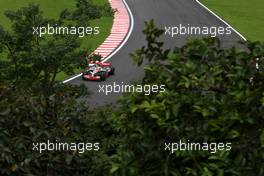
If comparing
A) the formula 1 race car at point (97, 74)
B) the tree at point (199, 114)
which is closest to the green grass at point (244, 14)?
the formula 1 race car at point (97, 74)

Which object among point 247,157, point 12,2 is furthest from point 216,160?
point 12,2

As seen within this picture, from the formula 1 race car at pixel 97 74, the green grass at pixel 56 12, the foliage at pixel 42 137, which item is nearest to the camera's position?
the foliage at pixel 42 137

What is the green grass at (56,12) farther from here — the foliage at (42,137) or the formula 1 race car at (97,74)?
the foliage at (42,137)

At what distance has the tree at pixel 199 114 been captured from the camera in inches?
208

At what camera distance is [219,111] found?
17.7 ft

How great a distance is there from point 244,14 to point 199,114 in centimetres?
4430

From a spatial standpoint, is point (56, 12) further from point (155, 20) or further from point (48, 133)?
point (48, 133)

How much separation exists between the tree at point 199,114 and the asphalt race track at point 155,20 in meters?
19.5

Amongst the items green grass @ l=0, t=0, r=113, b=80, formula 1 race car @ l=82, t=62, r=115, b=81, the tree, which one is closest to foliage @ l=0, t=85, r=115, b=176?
the tree

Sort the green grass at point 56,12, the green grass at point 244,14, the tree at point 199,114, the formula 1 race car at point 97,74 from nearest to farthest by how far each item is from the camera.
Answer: the tree at point 199,114 → the formula 1 race car at point 97,74 → the green grass at point 56,12 → the green grass at point 244,14

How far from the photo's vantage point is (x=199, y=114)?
18.0 feet

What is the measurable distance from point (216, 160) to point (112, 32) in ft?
115

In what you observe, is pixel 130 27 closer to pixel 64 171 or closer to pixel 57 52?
pixel 57 52

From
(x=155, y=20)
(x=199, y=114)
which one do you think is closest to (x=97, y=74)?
(x=155, y=20)
